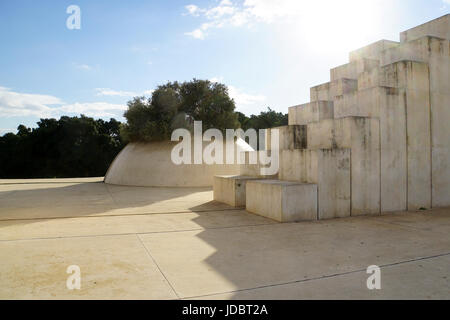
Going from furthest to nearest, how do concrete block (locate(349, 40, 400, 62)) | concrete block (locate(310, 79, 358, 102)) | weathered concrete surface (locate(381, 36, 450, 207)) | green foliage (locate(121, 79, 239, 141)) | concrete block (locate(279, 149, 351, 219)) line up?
1. green foliage (locate(121, 79, 239, 141))
2. concrete block (locate(349, 40, 400, 62))
3. concrete block (locate(310, 79, 358, 102))
4. weathered concrete surface (locate(381, 36, 450, 207))
5. concrete block (locate(279, 149, 351, 219))

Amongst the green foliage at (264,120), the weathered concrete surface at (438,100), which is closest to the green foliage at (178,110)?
the weathered concrete surface at (438,100)

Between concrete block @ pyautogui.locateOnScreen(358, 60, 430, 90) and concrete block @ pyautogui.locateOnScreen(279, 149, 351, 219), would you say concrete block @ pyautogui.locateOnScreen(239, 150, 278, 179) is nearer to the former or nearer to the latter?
concrete block @ pyautogui.locateOnScreen(279, 149, 351, 219)

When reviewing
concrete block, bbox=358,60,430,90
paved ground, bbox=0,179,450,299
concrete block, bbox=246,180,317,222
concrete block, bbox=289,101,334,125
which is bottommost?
paved ground, bbox=0,179,450,299

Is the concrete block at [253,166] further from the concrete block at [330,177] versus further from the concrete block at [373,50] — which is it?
the concrete block at [373,50]

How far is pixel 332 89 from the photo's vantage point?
841cm

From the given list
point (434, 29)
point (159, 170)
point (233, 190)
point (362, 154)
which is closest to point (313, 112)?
point (362, 154)

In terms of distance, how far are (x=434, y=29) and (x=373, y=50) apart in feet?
4.89

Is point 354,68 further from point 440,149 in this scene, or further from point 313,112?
point 440,149

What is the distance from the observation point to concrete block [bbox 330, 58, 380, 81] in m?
8.18

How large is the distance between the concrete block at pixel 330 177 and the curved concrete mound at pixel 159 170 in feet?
25.2

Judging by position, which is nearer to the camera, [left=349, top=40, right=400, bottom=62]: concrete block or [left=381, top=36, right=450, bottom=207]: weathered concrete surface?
[left=381, top=36, right=450, bottom=207]: weathered concrete surface

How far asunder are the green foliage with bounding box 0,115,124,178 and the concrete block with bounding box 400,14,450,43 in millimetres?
29259

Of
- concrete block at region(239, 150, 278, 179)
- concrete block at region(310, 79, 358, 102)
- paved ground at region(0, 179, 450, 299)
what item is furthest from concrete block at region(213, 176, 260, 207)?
concrete block at region(310, 79, 358, 102)

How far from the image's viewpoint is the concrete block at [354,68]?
8.18m
